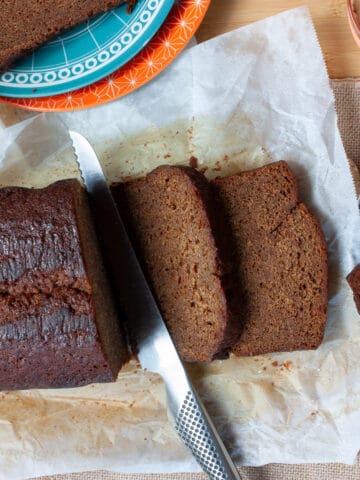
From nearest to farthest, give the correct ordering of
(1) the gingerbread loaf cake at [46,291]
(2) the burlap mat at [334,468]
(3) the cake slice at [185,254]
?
(1) the gingerbread loaf cake at [46,291]
(3) the cake slice at [185,254]
(2) the burlap mat at [334,468]

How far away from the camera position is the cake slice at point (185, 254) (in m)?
2.55

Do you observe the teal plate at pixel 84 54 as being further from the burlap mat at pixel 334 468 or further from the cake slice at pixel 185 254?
the burlap mat at pixel 334 468

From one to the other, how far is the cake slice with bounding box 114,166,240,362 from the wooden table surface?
0.83m

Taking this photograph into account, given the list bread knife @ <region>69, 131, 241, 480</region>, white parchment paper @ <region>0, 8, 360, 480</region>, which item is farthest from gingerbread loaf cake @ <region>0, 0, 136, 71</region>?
bread knife @ <region>69, 131, 241, 480</region>

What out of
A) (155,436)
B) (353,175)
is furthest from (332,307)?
(155,436)

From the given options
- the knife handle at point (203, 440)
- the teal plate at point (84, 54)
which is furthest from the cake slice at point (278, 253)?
the teal plate at point (84, 54)

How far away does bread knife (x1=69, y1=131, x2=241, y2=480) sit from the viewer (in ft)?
8.83

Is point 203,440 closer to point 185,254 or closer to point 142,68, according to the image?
point 185,254

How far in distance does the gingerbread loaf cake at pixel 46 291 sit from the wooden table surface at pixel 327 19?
1240mm

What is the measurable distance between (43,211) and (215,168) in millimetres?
878

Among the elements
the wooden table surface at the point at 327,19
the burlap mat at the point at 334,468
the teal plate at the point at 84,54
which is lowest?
the burlap mat at the point at 334,468

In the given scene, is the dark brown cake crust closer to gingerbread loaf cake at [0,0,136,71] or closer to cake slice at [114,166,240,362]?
cake slice at [114,166,240,362]

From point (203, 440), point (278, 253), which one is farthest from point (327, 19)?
point (203, 440)

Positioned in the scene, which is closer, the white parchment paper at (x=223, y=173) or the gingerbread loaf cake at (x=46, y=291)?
the gingerbread loaf cake at (x=46, y=291)
